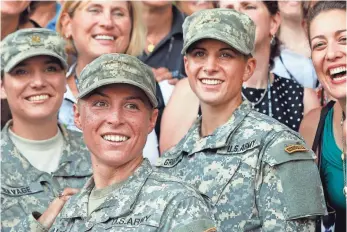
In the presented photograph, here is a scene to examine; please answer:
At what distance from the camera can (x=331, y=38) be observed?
431 cm

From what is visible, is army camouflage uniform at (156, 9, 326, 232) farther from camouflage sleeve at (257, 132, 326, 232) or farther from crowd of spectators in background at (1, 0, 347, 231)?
crowd of spectators in background at (1, 0, 347, 231)

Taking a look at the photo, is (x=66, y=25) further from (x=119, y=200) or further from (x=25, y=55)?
(x=119, y=200)

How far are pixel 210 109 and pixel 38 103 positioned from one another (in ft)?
3.11

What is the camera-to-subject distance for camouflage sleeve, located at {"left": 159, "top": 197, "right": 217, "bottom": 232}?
315 cm

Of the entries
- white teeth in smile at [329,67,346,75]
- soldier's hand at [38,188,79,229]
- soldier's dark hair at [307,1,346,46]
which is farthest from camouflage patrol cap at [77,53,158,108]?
soldier's dark hair at [307,1,346,46]

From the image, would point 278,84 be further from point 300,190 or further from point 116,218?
point 116,218

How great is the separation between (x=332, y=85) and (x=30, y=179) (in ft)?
5.28

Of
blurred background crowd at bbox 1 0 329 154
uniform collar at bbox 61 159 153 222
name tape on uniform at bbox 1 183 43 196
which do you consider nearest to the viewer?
uniform collar at bbox 61 159 153 222

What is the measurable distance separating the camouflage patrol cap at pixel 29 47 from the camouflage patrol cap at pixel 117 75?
1.00 meters

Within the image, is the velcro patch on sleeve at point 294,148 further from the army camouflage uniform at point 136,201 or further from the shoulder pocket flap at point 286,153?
the army camouflage uniform at point 136,201

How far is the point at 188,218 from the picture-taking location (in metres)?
3.16

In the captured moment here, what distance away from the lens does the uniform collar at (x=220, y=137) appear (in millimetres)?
3955

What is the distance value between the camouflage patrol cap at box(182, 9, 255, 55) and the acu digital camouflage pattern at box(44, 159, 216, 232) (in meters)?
0.83

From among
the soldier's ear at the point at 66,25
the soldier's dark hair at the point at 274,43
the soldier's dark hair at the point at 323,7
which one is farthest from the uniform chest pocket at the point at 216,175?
the soldier's ear at the point at 66,25
